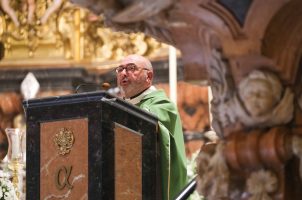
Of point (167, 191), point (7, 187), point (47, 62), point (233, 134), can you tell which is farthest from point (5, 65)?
point (233, 134)

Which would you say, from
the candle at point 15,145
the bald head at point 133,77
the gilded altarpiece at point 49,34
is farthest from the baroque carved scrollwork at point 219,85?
→ the gilded altarpiece at point 49,34

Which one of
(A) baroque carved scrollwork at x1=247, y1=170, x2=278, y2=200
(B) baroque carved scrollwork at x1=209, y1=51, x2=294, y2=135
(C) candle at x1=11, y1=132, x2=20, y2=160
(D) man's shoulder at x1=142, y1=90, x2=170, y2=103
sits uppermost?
(D) man's shoulder at x1=142, y1=90, x2=170, y2=103

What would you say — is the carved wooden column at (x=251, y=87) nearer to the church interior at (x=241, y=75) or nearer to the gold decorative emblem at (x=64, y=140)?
the church interior at (x=241, y=75)

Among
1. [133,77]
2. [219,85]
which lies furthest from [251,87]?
[133,77]

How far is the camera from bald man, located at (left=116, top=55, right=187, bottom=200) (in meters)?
5.49

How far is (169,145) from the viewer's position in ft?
18.2

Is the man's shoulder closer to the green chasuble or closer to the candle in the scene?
the green chasuble

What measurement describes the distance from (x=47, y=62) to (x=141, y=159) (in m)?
4.96

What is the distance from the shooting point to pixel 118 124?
15.9 ft

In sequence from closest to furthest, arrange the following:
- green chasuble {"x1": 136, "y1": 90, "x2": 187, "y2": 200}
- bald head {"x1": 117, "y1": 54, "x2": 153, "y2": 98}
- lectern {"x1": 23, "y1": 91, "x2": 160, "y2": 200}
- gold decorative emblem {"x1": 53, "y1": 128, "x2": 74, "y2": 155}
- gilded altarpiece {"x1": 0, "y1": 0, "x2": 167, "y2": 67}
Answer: lectern {"x1": 23, "y1": 91, "x2": 160, "y2": 200} → gold decorative emblem {"x1": 53, "y1": 128, "x2": 74, "y2": 155} → green chasuble {"x1": 136, "y1": 90, "x2": 187, "y2": 200} → bald head {"x1": 117, "y1": 54, "x2": 153, "y2": 98} → gilded altarpiece {"x1": 0, "y1": 0, "x2": 167, "y2": 67}

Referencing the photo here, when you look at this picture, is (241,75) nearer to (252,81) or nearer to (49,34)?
(252,81)

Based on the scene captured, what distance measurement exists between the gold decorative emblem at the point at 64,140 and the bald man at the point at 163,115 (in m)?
0.70

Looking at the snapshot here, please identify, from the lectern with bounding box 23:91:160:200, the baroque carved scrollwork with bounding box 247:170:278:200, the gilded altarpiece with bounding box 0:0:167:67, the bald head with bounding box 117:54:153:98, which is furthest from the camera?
the gilded altarpiece with bounding box 0:0:167:67

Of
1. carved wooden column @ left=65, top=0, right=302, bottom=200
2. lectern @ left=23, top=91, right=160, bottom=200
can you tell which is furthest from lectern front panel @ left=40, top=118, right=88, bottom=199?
carved wooden column @ left=65, top=0, right=302, bottom=200
